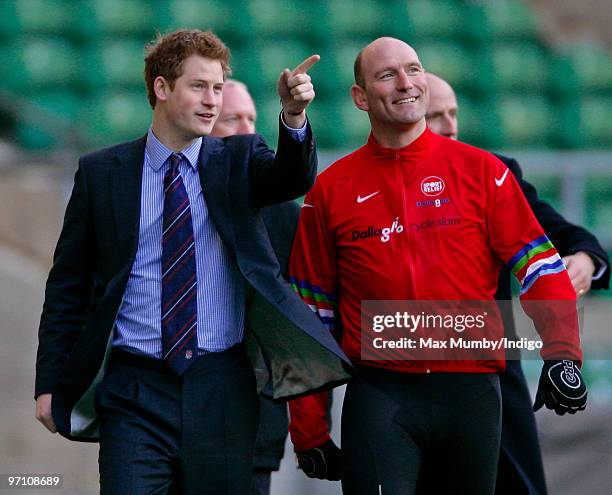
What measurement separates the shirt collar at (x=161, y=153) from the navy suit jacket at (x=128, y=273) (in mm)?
28

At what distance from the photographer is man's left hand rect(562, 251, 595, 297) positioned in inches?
170

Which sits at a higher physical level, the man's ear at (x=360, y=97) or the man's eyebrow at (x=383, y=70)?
the man's eyebrow at (x=383, y=70)

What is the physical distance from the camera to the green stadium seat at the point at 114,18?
986 centimetres

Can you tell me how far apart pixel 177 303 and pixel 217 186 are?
0.37m

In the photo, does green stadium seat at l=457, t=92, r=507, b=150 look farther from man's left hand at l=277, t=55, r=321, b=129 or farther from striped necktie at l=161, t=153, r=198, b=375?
man's left hand at l=277, t=55, r=321, b=129

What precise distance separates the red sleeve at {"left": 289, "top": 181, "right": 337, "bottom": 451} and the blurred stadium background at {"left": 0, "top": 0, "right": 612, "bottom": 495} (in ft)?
12.1

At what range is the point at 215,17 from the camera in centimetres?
1013

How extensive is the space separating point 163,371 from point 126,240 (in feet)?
1.31

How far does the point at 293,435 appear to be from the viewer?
420cm

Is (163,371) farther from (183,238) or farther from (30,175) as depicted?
(30,175)

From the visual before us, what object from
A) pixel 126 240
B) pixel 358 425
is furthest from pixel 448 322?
pixel 126 240

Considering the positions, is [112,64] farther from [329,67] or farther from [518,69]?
[518,69]

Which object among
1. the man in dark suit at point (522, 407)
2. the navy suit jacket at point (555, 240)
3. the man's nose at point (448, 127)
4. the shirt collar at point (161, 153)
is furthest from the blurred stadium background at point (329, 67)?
the shirt collar at point (161, 153)

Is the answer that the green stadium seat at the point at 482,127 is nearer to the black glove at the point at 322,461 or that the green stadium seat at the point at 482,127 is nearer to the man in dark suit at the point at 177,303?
the black glove at the point at 322,461
